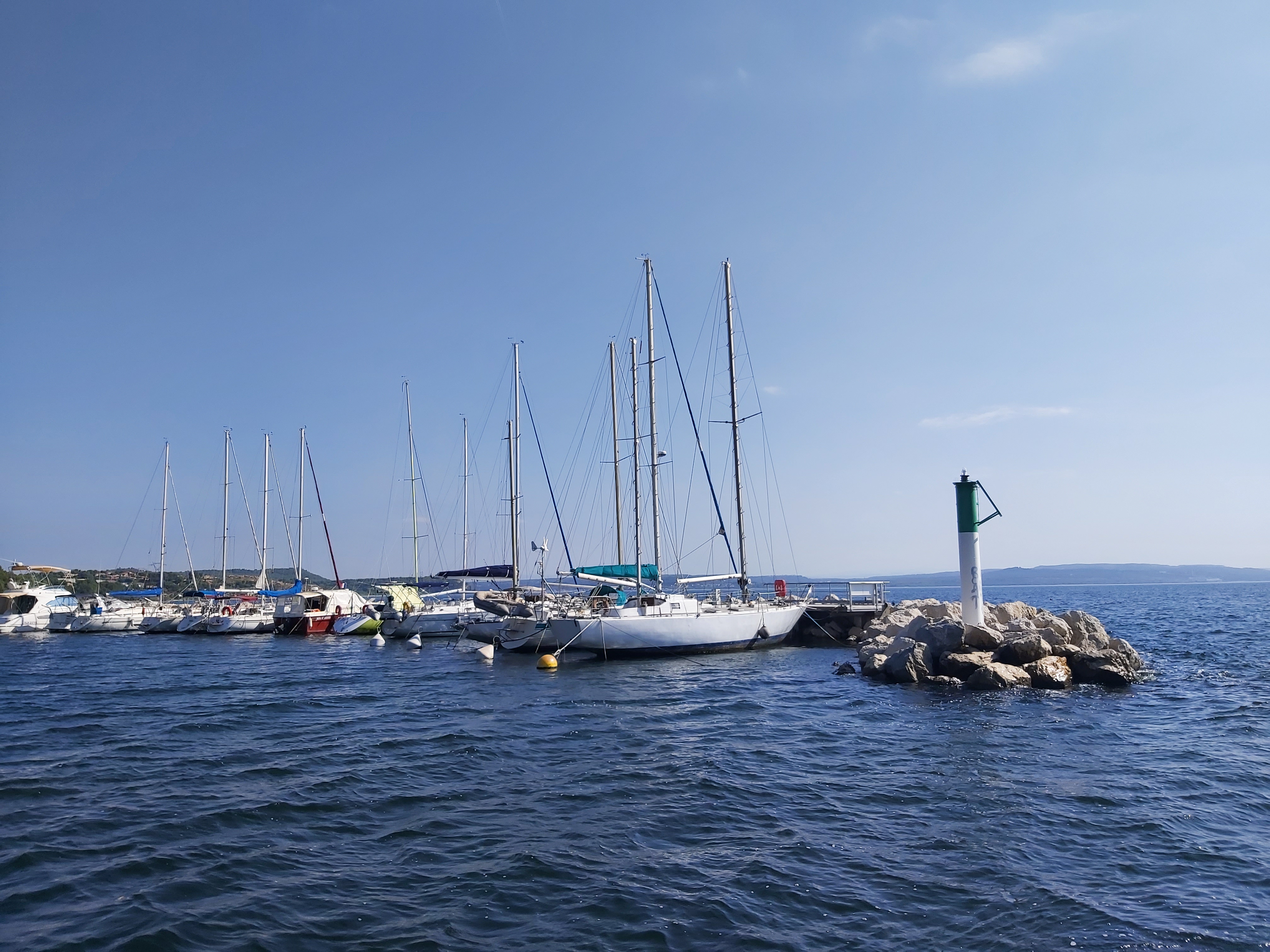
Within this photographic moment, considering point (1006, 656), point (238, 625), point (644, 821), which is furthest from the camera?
point (238, 625)

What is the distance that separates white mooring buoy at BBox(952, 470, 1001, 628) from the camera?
2506 centimetres

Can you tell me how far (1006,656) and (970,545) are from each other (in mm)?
3930

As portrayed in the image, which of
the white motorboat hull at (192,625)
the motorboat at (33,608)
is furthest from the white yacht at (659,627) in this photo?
the motorboat at (33,608)

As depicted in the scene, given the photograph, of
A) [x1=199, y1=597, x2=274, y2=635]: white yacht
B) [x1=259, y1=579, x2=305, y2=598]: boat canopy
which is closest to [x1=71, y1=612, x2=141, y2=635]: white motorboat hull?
[x1=259, y1=579, x2=305, y2=598]: boat canopy

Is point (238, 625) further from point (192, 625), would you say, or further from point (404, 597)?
point (404, 597)

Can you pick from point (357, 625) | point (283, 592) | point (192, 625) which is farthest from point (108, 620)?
point (357, 625)

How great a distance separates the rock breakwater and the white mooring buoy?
736 mm

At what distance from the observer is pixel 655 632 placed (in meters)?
29.0

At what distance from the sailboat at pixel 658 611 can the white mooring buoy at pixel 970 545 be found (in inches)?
359

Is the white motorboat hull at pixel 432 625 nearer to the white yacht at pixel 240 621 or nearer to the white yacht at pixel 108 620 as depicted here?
the white yacht at pixel 240 621

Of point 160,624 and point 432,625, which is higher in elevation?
point 432,625

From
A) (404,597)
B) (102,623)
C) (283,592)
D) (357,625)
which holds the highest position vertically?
(283,592)

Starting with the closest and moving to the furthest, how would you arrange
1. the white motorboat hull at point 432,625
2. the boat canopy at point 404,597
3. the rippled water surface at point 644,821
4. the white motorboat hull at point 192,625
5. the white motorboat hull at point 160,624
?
the rippled water surface at point 644,821 → the white motorboat hull at point 432,625 → the boat canopy at point 404,597 → the white motorboat hull at point 192,625 → the white motorboat hull at point 160,624

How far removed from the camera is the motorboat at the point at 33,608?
51.4m
